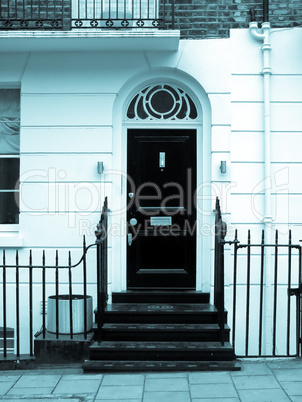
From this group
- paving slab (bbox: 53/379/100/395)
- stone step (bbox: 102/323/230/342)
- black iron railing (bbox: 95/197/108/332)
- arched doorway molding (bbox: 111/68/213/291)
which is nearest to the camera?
paving slab (bbox: 53/379/100/395)

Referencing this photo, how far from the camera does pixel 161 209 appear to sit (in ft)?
21.5

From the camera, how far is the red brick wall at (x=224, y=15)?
649cm

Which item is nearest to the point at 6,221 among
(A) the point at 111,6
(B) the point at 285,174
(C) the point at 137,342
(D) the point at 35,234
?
(D) the point at 35,234

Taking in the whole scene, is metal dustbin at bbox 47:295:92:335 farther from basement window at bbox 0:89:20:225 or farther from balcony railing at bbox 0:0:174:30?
balcony railing at bbox 0:0:174:30

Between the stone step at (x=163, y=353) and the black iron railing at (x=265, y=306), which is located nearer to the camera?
the stone step at (x=163, y=353)

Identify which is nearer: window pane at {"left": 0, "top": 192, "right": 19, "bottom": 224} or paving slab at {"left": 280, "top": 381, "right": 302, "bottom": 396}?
paving slab at {"left": 280, "top": 381, "right": 302, "bottom": 396}

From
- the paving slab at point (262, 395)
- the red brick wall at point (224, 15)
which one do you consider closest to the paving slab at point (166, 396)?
the paving slab at point (262, 395)

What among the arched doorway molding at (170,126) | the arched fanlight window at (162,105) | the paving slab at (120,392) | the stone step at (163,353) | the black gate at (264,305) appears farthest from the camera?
the arched fanlight window at (162,105)

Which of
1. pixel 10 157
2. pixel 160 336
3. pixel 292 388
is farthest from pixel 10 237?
pixel 292 388

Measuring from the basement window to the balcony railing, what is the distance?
91 cm

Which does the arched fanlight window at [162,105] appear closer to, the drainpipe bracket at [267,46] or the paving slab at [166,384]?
the drainpipe bracket at [267,46]

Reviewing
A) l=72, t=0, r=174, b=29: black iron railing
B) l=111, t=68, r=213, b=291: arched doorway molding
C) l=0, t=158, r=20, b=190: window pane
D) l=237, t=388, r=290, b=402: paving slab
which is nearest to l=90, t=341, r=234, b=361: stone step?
l=237, t=388, r=290, b=402: paving slab

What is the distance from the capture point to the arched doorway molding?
6.47 m

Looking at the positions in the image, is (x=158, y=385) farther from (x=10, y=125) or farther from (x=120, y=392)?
(x=10, y=125)
